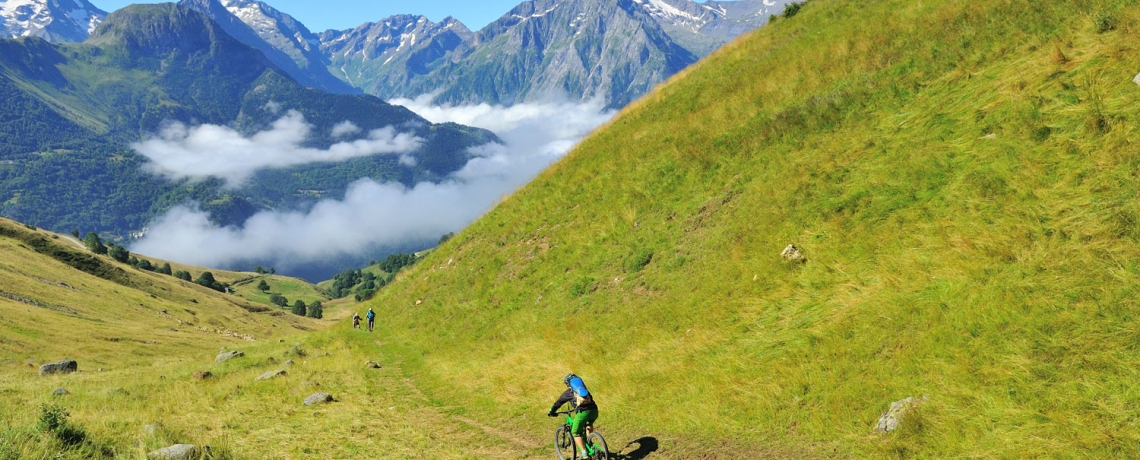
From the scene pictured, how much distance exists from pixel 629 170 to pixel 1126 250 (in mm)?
19509

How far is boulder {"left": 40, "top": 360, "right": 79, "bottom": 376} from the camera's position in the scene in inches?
1074

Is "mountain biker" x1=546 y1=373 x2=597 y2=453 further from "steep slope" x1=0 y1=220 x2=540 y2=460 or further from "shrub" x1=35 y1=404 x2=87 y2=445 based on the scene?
"shrub" x1=35 y1=404 x2=87 y2=445

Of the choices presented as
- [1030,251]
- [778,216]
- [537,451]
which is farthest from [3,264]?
[1030,251]

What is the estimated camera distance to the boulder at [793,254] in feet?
49.1

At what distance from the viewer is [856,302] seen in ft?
39.7

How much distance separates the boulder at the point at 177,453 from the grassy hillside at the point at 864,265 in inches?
298

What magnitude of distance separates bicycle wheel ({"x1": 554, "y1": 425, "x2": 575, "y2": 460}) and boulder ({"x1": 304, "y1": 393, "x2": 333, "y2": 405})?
1088 centimetres

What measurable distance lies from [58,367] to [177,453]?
24582mm

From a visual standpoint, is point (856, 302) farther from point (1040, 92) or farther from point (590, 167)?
point (590, 167)

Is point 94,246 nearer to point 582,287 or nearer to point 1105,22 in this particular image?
point 582,287

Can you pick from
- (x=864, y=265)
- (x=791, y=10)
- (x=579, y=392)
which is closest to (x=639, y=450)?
(x=579, y=392)

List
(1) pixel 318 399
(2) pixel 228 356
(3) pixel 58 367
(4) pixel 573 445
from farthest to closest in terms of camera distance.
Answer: (2) pixel 228 356 < (3) pixel 58 367 < (1) pixel 318 399 < (4) pixel 573 445

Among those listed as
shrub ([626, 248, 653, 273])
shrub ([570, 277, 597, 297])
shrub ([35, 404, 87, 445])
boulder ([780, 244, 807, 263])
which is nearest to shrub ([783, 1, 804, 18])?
shrub ([626, 248, 653, 273])

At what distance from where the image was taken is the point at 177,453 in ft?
37.4
